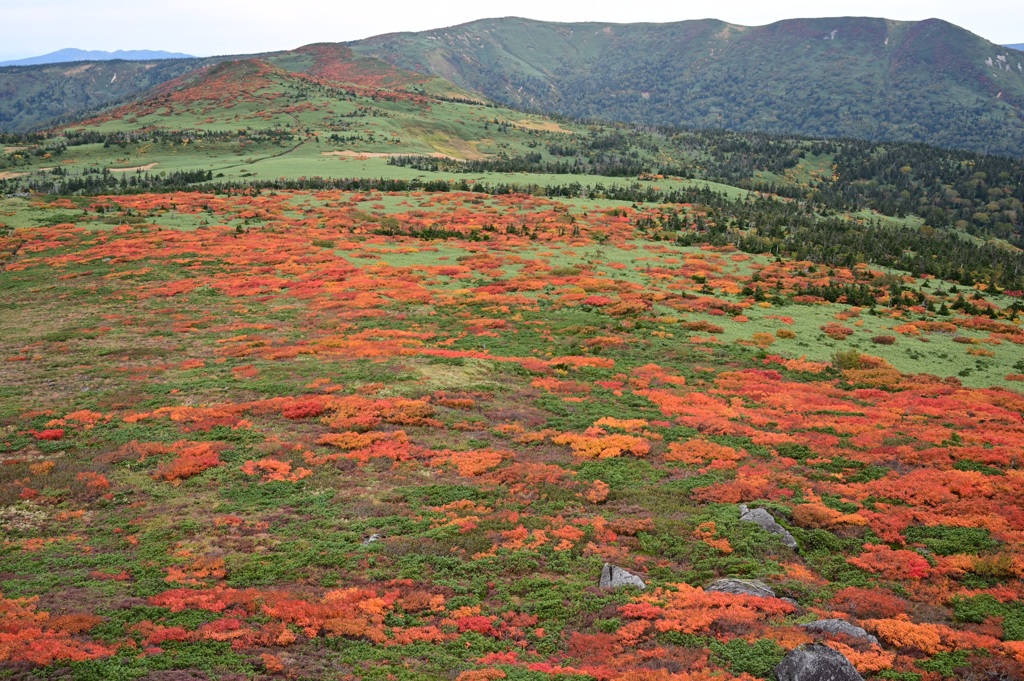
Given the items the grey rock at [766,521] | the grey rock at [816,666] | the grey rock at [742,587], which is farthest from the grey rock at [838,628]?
the grey rock at [766,521]

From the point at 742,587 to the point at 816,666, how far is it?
14.9 feet

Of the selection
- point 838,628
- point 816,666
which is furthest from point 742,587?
point 816,666

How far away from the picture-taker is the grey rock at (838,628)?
15695 millimetres

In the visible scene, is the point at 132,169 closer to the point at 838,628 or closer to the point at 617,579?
the point at 617,579

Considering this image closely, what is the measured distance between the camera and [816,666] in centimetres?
1388

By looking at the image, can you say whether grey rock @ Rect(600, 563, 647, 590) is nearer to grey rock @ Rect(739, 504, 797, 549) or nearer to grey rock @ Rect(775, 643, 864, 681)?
grey rock @ Rect(775, 643, 864, 681)

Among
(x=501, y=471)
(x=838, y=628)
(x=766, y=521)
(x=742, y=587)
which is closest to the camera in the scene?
(x=838, y=628)

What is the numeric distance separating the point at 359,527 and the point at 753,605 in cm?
1325

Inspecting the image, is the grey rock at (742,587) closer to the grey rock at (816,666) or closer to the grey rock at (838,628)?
the grey rock at (838,628)

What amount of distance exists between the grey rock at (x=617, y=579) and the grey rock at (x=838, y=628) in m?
4.70

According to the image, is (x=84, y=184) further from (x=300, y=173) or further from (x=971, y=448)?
(x=971, y=448)

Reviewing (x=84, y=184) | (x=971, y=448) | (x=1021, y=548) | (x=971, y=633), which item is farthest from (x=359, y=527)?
(x=84, y=184)

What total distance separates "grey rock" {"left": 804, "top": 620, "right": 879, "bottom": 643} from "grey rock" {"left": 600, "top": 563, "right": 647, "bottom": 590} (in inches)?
185

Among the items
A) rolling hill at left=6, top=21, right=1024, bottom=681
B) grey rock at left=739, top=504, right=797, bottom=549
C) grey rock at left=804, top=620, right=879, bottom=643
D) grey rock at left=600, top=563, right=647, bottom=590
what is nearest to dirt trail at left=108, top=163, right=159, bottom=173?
rolling hill at left=6, top=21, right=1024, bottom=681
